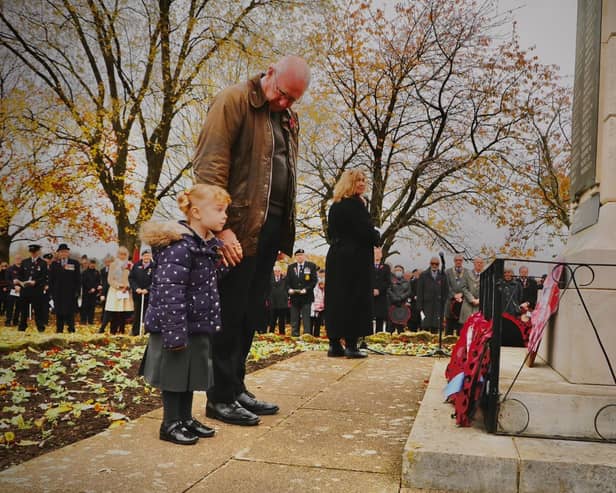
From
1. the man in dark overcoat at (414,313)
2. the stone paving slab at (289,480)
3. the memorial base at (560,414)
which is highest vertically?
the man in dark overcoat at (414,313)

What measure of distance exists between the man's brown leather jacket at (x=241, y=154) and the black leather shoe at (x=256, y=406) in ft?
2.97

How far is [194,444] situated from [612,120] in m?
→ 2.91

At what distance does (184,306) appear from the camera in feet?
9.44

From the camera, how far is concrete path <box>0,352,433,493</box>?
2.36m

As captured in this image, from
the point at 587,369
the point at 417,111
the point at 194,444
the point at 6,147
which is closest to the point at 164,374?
the point at 194,444

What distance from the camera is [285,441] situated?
2.99 metres

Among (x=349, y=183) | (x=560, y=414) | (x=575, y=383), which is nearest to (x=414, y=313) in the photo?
(x=349, y=183)

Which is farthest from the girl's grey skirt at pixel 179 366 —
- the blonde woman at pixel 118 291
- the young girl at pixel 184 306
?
the blonde woman at pixel 118 291

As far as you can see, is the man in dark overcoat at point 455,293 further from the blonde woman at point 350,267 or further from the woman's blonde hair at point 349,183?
the woman's blonde hair at point 349,183

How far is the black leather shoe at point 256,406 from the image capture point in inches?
141

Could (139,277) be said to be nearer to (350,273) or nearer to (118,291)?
(118,291)

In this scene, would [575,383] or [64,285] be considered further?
[64,285]

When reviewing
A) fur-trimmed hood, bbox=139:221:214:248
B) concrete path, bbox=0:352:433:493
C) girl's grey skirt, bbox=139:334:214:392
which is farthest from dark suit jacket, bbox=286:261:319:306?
fur-trimmed hood, bbox=139:221:214:248

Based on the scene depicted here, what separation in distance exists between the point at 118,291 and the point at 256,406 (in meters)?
9.87
